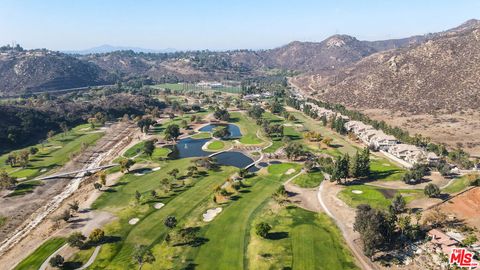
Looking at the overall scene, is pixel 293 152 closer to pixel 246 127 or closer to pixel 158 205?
pixel 158 205

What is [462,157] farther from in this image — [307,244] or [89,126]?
[89,126]

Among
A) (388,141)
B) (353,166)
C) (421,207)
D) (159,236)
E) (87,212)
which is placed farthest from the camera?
(388,141)

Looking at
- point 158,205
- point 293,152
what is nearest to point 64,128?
point 158,205

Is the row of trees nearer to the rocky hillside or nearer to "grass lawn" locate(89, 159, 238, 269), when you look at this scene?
"grass lawn" locate(89, 159, 238, 269)

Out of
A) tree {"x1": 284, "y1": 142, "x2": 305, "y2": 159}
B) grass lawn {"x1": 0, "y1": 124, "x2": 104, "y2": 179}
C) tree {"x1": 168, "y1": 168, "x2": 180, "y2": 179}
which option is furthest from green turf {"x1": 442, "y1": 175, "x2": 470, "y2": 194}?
grass lawn {"x1": 0, "y1": 124, "x2": 104, "y2": 179}

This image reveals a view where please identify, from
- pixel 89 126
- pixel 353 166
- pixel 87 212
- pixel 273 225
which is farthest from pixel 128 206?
pixel 89 126

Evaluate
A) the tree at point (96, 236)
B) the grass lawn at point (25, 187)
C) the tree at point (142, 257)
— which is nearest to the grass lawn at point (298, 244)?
the tree at point (142, 257)

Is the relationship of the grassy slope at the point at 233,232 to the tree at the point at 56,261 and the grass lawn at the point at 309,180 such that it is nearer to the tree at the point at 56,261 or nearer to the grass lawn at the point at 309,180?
the grass lawn at the point at 309,180

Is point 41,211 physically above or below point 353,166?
below
